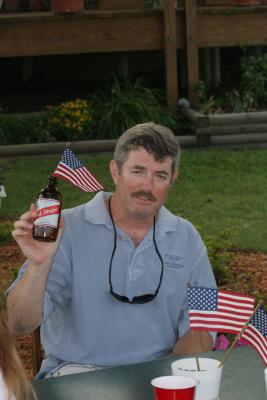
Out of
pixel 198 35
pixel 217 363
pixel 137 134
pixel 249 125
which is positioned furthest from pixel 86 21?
pixel 217 363

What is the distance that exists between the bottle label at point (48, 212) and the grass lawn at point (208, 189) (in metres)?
4.51

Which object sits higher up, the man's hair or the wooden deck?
the wooden deck

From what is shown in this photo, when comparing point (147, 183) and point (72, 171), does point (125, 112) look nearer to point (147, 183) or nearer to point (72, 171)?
point (72, 171)

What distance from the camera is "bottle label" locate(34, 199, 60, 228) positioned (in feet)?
11.4

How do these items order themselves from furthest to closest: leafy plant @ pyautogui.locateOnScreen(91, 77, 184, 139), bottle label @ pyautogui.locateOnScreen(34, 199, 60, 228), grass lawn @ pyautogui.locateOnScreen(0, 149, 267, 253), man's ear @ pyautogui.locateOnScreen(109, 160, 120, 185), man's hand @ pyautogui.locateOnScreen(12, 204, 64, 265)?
leafy plant @ pyautogui.locateOnScreen(91, 77, 184, 139) < grass lawn @ pyautogui.locateOnScreen(0, 149, 267, 253) < man's ear @ pyautogui.locateOnScreen(109, 160, 120, 185) < man's hand @ pyautogui.locateOnScreen(12, 204, 64, 265) < bottle label @ pyautogui.locateOnScreen(34, 199, 60, 228)

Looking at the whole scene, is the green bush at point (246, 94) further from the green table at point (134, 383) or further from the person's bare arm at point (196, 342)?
the green table at point (134, 383)

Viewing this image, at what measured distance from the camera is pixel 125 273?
3969 millimetres

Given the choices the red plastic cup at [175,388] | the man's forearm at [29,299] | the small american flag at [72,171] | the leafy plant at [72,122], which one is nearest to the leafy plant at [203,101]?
the leafy plant at [72,122]

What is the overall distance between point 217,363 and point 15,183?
7603 millimetres

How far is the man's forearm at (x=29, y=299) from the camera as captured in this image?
11.9 feet

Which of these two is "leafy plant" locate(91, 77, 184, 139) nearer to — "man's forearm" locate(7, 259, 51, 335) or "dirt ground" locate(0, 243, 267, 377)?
"dirt ground" locate(0, 243, 267, 377)

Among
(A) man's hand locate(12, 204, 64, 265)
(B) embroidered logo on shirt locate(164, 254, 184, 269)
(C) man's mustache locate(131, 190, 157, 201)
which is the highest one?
(C) man's mustache locate(131, 190, 157, 201)

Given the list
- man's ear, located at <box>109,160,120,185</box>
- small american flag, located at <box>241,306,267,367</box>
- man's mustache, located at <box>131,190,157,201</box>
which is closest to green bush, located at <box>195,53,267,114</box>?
man's ear, located at <box>109,160,120,185</box>

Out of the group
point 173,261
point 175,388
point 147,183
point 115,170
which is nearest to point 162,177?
point 147,183
